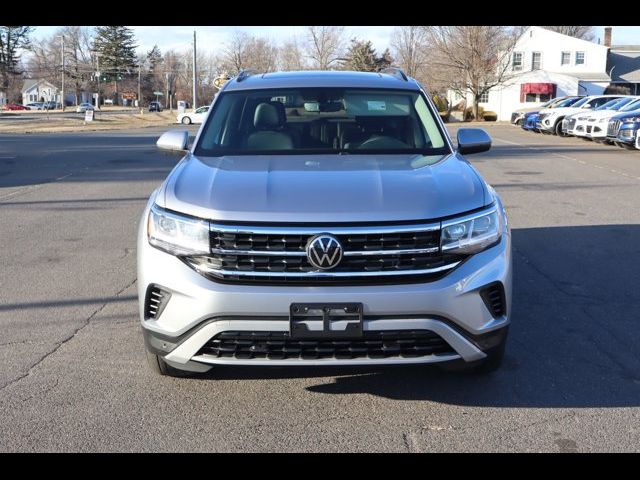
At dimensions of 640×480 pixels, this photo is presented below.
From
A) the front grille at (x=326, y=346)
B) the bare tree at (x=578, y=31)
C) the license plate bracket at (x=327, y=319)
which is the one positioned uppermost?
the bare tree at (x=578, y=31)

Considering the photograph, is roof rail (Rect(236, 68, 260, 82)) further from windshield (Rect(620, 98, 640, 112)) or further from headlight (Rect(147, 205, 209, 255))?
windshield (Rect(620, 98, 640, 112))

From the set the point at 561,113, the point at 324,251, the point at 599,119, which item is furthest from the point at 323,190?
the point at 561,113

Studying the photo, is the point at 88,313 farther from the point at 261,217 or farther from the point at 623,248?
the point at 623,248

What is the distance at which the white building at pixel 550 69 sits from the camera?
212ft

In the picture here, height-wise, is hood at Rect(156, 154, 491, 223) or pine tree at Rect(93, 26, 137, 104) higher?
pine tree at Rect(93, 26, 137, 104)

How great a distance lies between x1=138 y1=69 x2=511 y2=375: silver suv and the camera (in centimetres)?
365

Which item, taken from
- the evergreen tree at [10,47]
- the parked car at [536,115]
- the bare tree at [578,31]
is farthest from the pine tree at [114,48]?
the parked car at [536,115]

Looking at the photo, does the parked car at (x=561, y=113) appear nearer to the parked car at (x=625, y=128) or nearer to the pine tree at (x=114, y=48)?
the parked car at (x=625, y=128)

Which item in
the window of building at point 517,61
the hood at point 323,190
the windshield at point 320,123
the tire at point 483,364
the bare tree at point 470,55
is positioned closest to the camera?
the hood at point 323,190

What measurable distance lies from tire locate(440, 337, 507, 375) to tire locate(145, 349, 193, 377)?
1475mm

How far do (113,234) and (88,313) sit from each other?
340 centimetres

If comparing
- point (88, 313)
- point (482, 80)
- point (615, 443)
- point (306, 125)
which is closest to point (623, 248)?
point (306, 125)

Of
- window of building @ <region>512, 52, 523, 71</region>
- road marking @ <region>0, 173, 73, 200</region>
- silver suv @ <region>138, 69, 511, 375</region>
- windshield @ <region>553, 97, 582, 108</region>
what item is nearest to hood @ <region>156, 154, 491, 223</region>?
silver suv @ <region>138, 69, 511, 375</region>
